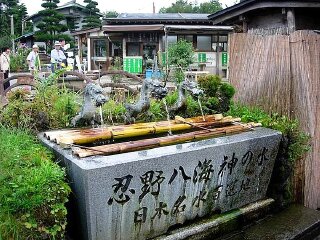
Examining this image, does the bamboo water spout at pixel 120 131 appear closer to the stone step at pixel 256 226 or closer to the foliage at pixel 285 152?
the foliage at pixel 285 152

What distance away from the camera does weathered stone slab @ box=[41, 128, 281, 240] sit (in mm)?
3400

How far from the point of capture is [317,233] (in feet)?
16.9

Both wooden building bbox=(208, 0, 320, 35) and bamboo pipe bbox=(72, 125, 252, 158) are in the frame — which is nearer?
bamboo pipe bbox=(72, 125, 252, 158)

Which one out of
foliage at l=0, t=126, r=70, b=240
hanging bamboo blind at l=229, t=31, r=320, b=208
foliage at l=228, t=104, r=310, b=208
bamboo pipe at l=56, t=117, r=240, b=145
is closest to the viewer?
foliage at l=0, t=126, r=70, b=240

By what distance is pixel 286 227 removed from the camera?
16.0ft

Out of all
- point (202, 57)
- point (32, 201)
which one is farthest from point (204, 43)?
point (32, 201)

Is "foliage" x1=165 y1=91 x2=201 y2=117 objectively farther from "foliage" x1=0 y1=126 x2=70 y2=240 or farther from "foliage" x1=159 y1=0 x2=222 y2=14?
"foliage" x1=159 y1=0 x2=222 y2=14

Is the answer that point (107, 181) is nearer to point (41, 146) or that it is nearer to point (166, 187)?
point (166, 187)

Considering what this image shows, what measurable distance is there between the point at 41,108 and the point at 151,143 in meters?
1.95

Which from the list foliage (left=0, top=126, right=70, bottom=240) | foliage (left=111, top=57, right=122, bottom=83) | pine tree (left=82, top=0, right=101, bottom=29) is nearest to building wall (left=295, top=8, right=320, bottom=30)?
foliage (left=111, top=57, right=122, bottom=83)

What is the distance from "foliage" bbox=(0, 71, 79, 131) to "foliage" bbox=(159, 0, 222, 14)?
44.0 m

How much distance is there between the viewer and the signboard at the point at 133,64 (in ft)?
70.9

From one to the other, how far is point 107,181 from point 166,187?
0.79 m

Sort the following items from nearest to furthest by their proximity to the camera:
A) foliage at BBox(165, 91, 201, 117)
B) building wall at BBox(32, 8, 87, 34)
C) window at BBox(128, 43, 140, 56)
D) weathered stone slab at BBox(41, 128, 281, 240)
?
weathered stone slab at BBox(41, 128, 281, 240)
foliage at BBox(165, 91, 201, 117)
window at BBox(128, 43, 140, 56)
building wall at BBox(32, 8, 87, 34)
